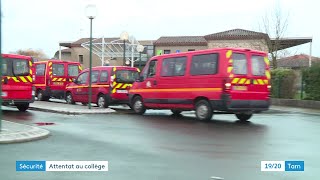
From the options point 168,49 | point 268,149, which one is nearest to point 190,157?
point 268,149

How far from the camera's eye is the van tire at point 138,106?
16075 millimetres

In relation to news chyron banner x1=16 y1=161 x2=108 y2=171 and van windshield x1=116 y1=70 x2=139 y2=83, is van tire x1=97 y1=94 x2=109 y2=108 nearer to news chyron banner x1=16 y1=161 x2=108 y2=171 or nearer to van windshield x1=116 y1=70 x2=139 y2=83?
van windshield x1=116 y1=70 x2=139 y2=83

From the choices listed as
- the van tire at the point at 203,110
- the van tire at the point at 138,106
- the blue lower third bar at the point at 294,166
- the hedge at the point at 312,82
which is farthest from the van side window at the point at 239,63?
the hedge at the point at 312,82

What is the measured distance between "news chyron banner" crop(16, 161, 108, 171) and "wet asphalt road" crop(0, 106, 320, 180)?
0.15 m

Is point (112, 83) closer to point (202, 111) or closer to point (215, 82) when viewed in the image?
point (202, 111)

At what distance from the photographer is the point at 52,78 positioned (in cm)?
2280

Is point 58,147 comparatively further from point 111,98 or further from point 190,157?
point 111,98

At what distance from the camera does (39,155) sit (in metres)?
7.38

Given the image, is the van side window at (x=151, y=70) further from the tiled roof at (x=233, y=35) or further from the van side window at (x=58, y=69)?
the tiled roof at (x=233, y=35)

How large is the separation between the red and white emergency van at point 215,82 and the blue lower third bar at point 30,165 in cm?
725

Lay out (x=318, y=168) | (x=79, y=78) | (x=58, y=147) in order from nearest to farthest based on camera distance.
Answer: (x=318, y=168), (x=58, y=147), (x=79, y=78)

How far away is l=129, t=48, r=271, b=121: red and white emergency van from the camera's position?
1276 cm

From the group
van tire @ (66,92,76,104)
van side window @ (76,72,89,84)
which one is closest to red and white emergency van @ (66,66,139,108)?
van side window @ (76,72,89,84)

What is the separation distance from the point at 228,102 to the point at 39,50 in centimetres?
10213
